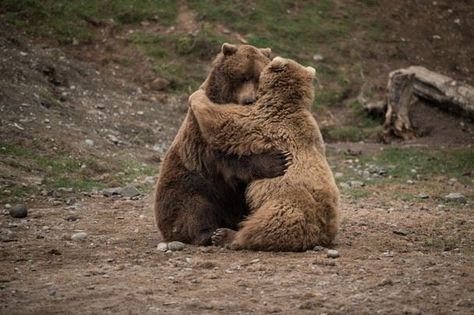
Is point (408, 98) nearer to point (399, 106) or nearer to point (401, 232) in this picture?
point (399, 106)

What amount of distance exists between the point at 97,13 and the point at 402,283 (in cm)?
1359

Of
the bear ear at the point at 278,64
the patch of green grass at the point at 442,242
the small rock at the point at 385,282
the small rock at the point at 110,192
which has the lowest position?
the small rock at the point at 110,192

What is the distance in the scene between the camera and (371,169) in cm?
1283

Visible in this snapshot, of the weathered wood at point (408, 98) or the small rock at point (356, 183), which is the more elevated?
the weathered wood at point (408, 98)

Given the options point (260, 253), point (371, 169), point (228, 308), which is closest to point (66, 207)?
point (260, 253)

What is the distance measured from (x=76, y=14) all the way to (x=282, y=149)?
11.9 metres

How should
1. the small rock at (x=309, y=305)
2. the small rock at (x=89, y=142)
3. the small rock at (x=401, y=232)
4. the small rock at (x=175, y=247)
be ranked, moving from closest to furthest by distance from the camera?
the small rock at (x=309, y=305), the small rock at (x=175, y=247), the small rock at (x=401, y=232), the small rock at (x=89, y=142)

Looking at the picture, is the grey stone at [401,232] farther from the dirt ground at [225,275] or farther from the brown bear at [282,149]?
the brown bear at [282,149]

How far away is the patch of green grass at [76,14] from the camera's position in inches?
672

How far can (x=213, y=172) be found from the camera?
23.6 feet

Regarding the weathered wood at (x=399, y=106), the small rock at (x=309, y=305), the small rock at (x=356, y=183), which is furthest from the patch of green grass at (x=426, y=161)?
the small rock at (x=309, y=305)

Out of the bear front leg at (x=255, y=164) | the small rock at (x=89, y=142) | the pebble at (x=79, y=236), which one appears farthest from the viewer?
the small rock at (x=89, y=142)

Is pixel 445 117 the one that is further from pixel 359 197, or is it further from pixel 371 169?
pixel 359 197

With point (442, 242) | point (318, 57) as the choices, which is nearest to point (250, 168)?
point (442, 242)
